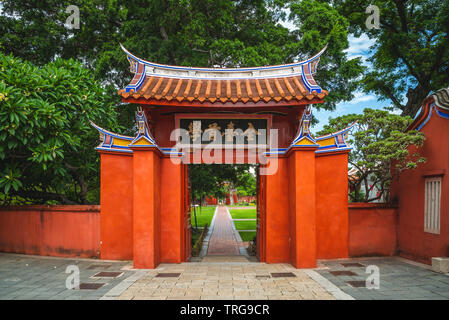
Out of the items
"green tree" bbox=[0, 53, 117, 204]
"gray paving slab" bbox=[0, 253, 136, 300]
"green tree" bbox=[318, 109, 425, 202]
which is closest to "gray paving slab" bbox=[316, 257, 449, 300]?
"green tree" bbox=[318, 109, 425, 202]

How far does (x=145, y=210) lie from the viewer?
21.5 feet

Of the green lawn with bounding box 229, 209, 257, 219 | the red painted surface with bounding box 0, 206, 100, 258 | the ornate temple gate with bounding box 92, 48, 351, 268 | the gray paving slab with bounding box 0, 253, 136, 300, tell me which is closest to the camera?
the gray paving slab with bounding box 0, 253, 136, 300

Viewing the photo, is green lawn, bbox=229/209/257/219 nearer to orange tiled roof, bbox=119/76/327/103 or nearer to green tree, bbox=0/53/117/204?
green tree, bbox=0/53/117/204

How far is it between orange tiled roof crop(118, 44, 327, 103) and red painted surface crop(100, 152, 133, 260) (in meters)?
1.98

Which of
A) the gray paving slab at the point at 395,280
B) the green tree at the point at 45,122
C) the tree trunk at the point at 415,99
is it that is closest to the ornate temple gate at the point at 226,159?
the gray paving slab at the point at 395,280

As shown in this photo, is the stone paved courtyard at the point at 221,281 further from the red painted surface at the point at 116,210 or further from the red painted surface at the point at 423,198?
the red painted surface at the point at 423,198

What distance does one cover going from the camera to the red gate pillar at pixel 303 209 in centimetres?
651

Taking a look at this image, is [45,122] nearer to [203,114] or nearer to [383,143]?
[203,114]

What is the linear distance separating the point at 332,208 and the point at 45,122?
7191 mm

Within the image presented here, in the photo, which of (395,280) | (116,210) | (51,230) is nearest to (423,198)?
(395,280)

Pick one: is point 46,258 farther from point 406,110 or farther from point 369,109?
point 406,110

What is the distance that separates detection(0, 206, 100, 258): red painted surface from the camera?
7449 mm
